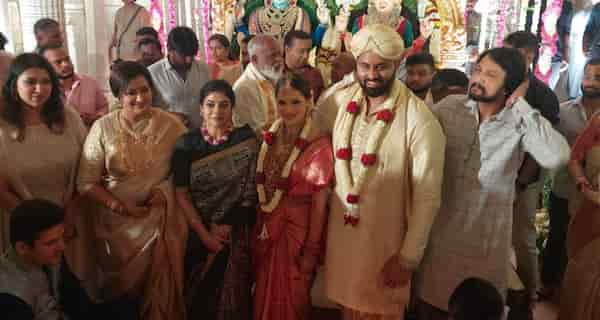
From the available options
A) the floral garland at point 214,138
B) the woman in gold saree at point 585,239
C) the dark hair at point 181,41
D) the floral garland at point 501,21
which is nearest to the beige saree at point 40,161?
the floral garland at point 214,138

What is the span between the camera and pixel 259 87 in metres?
3.66

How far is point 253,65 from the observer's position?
3.81 metres

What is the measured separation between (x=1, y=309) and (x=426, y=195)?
166cm

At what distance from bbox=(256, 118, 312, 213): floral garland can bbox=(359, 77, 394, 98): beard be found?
14.7 inches

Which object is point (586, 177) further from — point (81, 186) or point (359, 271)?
point (81, 186)

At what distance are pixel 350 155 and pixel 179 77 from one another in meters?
2.20

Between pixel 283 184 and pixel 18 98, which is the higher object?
pixel 18 98

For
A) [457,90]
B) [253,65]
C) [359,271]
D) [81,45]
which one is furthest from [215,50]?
[359,271]

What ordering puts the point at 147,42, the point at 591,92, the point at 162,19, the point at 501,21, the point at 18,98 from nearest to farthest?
the point at 18,98
the point at 591,92
the point at 147,42
the point at 501,21
the point at 162,19

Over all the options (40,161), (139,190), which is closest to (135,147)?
(139,190)

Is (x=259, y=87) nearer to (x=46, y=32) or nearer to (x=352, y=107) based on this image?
(x=352, y=107)

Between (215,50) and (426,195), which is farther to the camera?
(215,50)

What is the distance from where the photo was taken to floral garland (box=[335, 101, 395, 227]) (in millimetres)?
2289

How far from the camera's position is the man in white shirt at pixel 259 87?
3.59m
